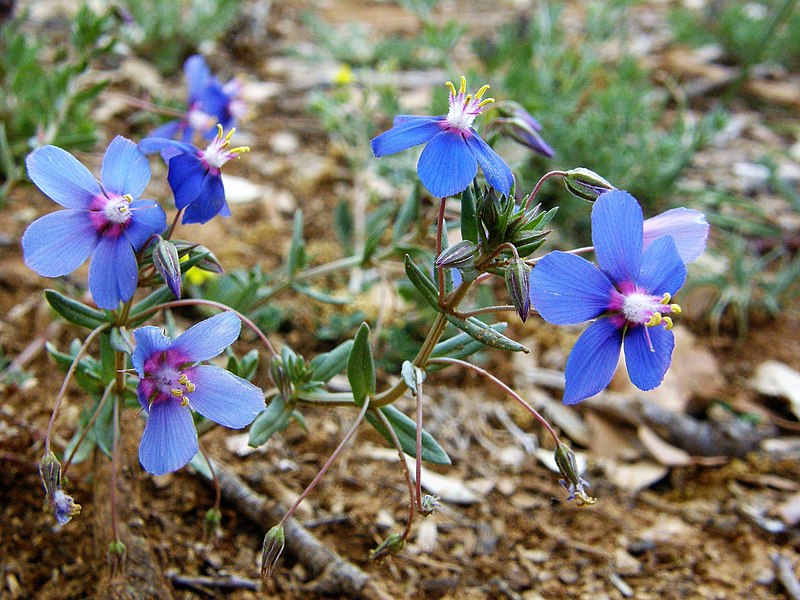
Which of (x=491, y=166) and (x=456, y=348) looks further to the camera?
(x=456, y=348)

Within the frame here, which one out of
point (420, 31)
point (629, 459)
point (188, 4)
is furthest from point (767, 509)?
point (188, 4)

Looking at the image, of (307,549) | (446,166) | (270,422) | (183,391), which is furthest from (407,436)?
(446,166)

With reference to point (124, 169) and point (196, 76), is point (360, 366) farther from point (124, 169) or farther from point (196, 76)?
point (196, 76)

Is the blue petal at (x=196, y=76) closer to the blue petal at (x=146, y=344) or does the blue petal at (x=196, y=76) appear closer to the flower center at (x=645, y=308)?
the blue petal at (x=146, y=344)

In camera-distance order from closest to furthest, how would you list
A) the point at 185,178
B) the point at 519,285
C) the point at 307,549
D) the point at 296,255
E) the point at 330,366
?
the point at 519,285
the point at 185,178
the point at 330,366
the point at 307,549
the point at 296,255

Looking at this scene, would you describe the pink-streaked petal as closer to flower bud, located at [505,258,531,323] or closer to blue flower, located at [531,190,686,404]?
blue flower, located at [531,190,686,404]
